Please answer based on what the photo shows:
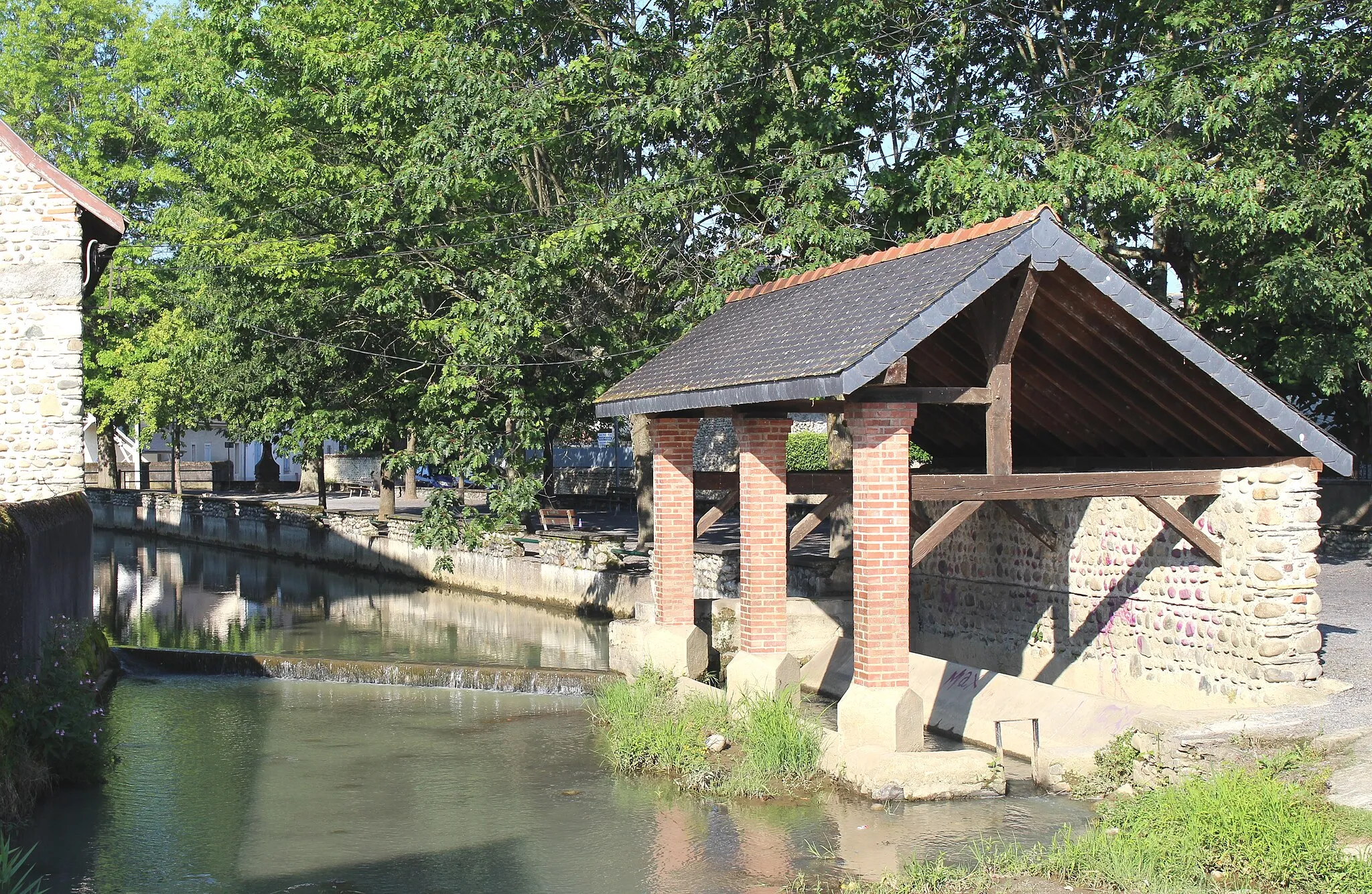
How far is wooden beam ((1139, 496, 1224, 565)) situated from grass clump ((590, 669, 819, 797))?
3261 mm

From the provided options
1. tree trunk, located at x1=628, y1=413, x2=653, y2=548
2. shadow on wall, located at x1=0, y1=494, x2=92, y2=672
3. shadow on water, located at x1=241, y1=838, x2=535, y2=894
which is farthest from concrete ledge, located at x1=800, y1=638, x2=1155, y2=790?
tree trunk, located at x1=628, y1=413, x2=653, y2=548

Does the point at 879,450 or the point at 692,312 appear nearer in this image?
the point at 879,450

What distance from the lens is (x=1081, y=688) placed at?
12.5m

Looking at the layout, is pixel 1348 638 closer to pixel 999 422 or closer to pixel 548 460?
pixel 999 422

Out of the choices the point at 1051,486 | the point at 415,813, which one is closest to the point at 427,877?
the point at 415,813

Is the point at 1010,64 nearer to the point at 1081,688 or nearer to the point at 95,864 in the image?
the point at 1081,688

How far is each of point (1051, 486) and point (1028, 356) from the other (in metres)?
1.59

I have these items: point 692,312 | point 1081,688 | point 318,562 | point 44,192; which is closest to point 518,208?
point 692,312

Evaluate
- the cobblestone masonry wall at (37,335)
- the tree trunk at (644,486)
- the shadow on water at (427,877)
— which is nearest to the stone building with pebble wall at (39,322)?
the cobblestone masonry wall at (37,335)

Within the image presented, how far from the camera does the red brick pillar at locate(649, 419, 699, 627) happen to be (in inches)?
508

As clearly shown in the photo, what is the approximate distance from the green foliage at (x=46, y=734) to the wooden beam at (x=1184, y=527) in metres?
8.66

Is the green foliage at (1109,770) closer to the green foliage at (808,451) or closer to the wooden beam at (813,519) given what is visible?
the wooden beam at (813,519)

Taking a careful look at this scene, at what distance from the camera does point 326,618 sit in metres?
21.8

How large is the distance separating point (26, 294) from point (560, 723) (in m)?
8.29
